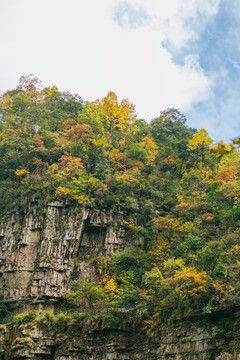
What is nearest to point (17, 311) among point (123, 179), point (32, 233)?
point (32, 233)

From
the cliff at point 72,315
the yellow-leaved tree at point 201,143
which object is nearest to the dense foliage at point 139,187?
the yellow-leaved tree at point 201,143

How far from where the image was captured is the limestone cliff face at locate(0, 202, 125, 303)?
23.1 metres

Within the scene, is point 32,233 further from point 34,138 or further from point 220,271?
point 220,271

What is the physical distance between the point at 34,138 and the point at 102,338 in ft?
57.0

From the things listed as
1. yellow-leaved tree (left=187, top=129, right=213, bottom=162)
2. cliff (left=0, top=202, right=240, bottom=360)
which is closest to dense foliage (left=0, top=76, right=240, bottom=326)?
yellow-leaved tree (left=187, top=129, right=213, bottom=162)

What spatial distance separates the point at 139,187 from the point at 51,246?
8.29 meters

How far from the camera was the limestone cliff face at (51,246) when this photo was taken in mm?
23094

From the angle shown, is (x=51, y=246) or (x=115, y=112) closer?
(x=51, y=246)

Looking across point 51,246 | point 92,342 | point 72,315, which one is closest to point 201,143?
point 51,246

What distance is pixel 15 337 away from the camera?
63.7 feet

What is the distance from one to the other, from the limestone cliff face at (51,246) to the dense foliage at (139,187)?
1.07m

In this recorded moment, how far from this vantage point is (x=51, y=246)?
24.3 metres

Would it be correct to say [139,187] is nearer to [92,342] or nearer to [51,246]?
[51,246]

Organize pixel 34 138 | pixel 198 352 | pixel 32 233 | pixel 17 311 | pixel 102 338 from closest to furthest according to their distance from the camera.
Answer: pixel 198 352 < pixel 102 338 < pixel 17 311 < pixel 32 233 < pixel 34 138
